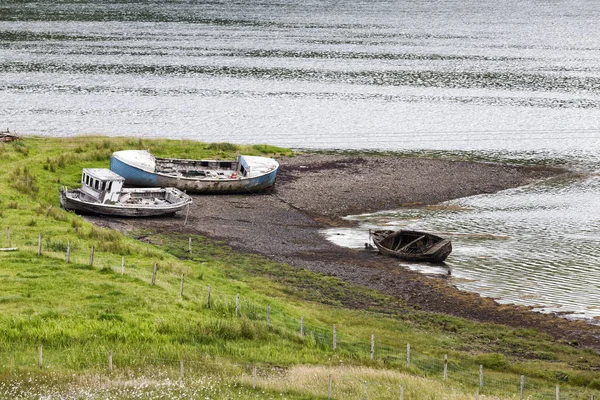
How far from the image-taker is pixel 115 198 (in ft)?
212

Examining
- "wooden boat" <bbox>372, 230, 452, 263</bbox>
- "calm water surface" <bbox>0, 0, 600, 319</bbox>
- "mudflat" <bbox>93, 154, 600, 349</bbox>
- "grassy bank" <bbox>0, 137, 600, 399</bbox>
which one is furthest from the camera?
"calm water surface" <bbox>0, 0, 600, 319</bbox>

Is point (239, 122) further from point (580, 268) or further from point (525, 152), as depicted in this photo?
point (580, 268)

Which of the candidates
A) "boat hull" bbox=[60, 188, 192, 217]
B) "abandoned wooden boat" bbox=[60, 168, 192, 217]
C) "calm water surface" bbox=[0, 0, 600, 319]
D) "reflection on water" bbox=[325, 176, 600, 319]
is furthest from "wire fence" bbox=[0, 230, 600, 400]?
"abandoned wooden boat" bbox=[60, 168, 192, 217]

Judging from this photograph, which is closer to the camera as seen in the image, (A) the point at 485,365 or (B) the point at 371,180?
(A) the point at 485,365

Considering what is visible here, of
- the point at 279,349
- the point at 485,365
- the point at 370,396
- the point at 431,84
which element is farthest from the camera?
the point at 431,84

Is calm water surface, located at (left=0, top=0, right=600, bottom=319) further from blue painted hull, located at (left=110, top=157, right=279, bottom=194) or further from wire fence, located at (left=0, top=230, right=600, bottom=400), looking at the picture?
wire fence, located at (left=0, top=230, right=600, bottom=400)

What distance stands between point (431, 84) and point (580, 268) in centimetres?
9060

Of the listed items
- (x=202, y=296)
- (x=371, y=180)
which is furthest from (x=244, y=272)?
(x=371, y=180)

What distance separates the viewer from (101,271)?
143 ft

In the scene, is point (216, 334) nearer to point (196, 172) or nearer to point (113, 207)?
point (113, 207)

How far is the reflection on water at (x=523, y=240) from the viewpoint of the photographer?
175 feet

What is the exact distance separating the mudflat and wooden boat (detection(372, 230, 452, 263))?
2.92ft

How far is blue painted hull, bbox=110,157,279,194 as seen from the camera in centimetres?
7150

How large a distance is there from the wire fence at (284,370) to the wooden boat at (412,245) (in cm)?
1574
